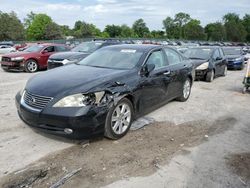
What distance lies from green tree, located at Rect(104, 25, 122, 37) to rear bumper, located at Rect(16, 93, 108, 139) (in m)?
104

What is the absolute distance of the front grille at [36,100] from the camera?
4242 mm

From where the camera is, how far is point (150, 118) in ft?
19.7

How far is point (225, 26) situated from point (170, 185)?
335 ft

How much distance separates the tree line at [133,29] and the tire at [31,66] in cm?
6022

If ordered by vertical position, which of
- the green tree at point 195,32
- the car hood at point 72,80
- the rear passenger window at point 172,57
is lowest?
the green tree at point 195,32

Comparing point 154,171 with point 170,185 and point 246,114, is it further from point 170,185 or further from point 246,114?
point 246,114

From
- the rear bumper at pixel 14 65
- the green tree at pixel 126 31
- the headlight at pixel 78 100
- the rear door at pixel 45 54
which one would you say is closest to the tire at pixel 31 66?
the rear bumper at pixel 14 65

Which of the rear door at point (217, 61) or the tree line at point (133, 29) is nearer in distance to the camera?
the rear door at point (217, 61)

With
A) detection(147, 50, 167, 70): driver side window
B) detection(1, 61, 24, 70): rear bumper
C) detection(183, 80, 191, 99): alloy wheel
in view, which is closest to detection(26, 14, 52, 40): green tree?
detection(1, 61, 24, 70): rear bumper

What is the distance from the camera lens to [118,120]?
15.5ft

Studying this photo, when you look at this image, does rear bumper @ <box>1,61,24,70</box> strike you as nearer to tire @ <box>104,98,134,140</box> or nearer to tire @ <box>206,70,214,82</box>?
tire @ <box>206,70,214,82</box>

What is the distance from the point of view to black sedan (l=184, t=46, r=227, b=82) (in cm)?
1163

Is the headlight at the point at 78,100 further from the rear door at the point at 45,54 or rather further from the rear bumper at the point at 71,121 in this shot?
the rear door at the point at 45,54

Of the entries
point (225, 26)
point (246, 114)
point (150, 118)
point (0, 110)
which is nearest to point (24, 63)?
point (0, 110)
